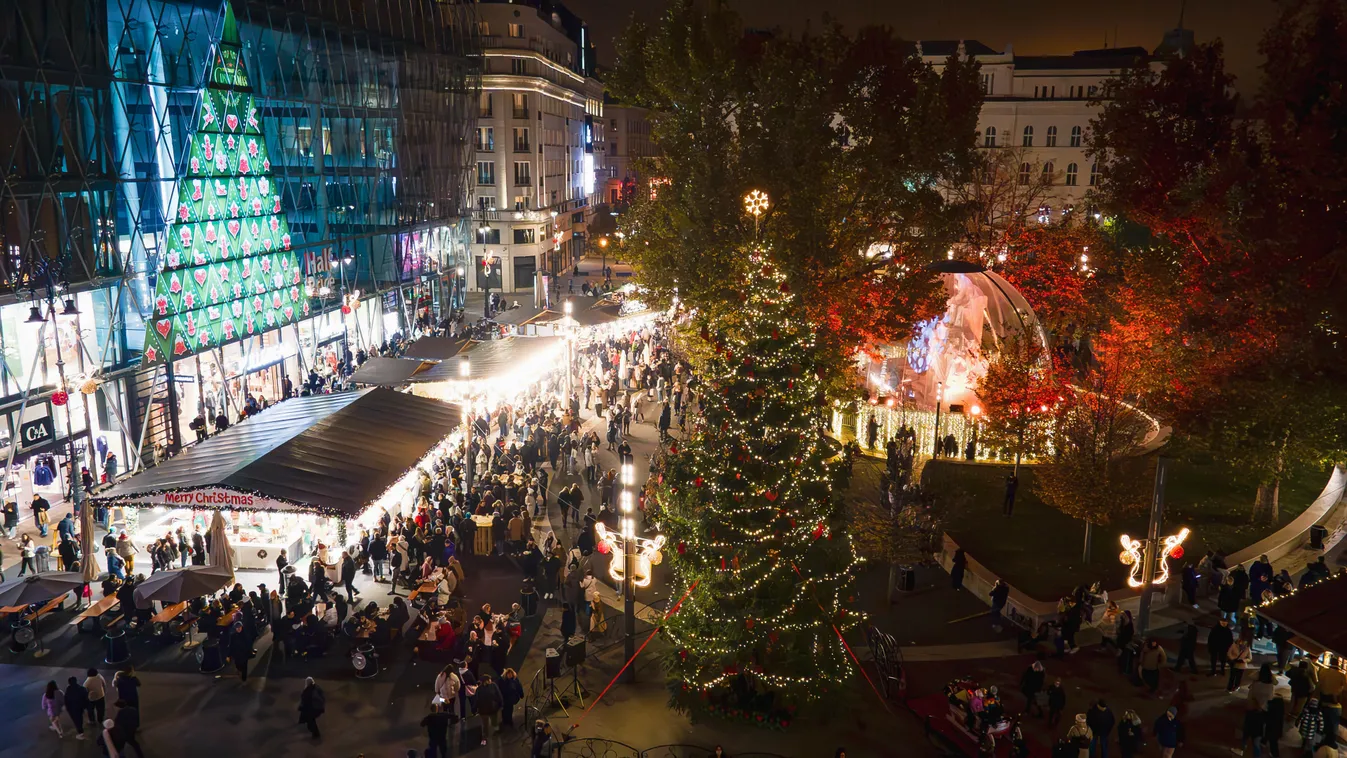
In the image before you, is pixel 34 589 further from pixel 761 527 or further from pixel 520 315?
pixel 520 315

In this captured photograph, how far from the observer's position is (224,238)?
3141cm

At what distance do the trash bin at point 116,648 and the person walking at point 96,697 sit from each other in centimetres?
187

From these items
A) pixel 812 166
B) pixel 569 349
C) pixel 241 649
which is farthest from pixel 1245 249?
pixel 569 349

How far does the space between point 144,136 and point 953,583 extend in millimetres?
25547

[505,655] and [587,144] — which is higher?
[587,144]

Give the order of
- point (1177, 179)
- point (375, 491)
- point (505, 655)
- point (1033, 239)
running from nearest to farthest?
point (505, 655), point (375, 491), point (1177, 179), point (1033, 239)

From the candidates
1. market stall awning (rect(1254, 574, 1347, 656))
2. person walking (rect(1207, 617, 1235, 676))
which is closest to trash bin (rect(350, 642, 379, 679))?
market stall awning (rect(1254, 574, 1347, 656))

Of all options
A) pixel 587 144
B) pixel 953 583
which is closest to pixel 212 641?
pixel 953 583

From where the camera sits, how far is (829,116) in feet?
91.0

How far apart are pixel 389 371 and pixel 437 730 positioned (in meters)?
18.2

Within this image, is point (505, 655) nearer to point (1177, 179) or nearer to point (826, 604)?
point (826, 604)

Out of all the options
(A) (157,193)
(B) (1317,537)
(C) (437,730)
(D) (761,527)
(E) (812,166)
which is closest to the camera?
(C) (437,730)

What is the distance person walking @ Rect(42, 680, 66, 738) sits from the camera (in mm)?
13844

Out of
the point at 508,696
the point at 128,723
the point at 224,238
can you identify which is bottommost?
the point at 508,696
